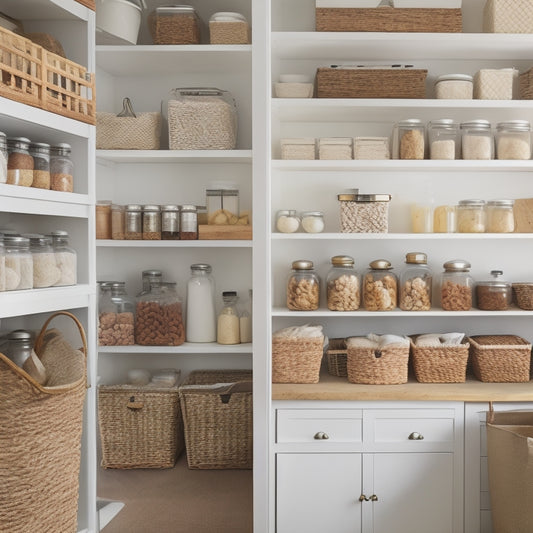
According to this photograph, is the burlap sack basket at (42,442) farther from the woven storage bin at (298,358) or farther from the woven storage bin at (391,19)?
the woven storage bin at (391,19)

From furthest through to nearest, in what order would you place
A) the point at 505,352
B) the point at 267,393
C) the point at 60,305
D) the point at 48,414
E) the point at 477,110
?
the point at 477,110
the point at 505,352
the point at 267,393
the point at 60,305
the point at 48,414

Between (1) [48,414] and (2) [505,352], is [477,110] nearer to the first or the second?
(2) [505,352]

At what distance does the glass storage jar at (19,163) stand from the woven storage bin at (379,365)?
1521mm

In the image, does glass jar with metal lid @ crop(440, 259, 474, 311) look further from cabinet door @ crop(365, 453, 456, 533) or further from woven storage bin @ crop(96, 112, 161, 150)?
woven storage bin @ crop(96, 112, 161, 150)

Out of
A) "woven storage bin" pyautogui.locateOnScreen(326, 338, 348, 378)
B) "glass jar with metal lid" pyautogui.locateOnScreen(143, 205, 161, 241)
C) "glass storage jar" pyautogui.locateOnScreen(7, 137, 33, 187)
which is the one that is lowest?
"woven storage bin" pyautogui.locateOnScreen(326, 338, 348, 378)

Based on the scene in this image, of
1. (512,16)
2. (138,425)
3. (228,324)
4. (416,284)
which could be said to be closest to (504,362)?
(416,284)

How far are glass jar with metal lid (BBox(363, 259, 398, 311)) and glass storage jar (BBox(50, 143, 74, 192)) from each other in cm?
140

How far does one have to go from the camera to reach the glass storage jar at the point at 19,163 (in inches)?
75.1

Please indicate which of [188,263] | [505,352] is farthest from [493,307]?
[188,263]

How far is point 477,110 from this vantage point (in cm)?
306

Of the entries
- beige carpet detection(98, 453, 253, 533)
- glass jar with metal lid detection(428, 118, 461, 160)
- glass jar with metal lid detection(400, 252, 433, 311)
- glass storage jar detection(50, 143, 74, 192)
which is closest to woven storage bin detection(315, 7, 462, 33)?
glass jar with metal lid detection(428, 118, 461, 160)

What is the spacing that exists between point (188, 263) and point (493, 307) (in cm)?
144

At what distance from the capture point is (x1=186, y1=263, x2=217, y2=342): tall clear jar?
120 inches

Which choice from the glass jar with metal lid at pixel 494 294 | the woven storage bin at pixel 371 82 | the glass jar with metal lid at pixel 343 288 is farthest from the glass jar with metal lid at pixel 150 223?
the glass jar with metal lid at pixel 494 294
